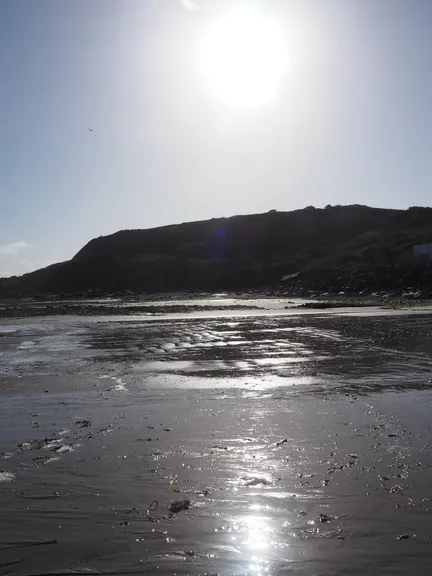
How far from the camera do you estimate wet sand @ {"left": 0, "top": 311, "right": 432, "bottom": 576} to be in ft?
15.4

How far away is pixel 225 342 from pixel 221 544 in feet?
56.4

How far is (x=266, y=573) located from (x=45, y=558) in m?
1.82

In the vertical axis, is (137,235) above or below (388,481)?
above

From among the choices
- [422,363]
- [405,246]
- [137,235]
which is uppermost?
[137,235]

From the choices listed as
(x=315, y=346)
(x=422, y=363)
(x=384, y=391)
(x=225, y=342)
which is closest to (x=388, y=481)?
(x=384, y=391)

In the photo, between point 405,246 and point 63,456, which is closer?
point 63,456

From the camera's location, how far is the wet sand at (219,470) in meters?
4.70

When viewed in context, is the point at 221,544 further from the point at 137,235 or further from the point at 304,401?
the point at 137,235

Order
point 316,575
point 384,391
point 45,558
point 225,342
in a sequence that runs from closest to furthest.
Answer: point 316,575, point 45,558, point 384,391, point 225,342

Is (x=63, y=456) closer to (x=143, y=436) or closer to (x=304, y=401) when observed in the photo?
(x=143, y=436)

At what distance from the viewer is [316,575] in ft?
14.2

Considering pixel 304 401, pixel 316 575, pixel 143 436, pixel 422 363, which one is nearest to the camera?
pixel 316 575

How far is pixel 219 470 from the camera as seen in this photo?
6750mm

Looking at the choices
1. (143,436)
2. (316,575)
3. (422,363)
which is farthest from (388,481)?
(422,363)
